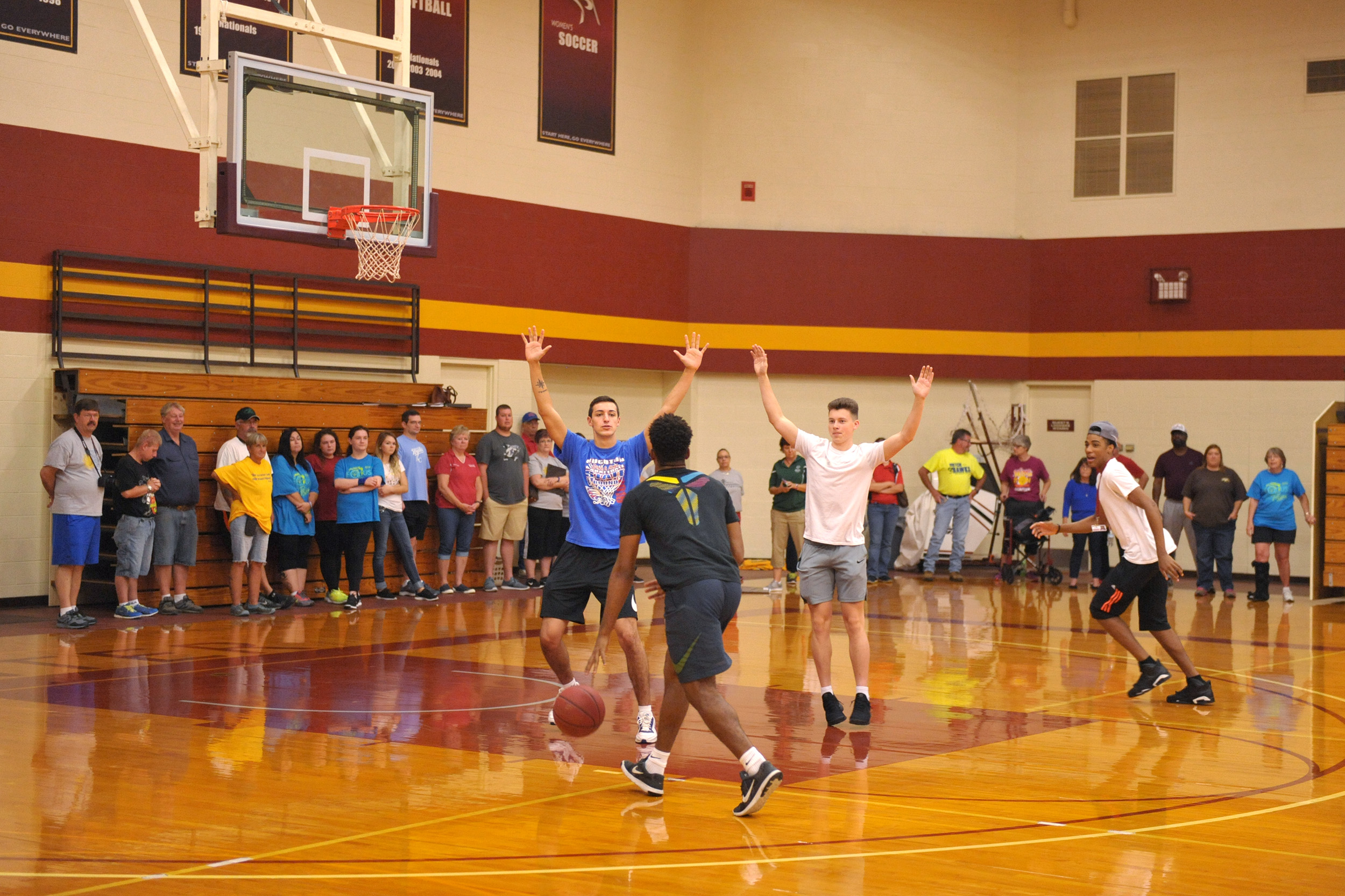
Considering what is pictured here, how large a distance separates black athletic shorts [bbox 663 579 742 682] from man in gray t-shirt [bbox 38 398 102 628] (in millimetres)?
8047

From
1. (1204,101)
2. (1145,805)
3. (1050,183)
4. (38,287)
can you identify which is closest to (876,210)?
(1050,183)

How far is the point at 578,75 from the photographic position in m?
18.7

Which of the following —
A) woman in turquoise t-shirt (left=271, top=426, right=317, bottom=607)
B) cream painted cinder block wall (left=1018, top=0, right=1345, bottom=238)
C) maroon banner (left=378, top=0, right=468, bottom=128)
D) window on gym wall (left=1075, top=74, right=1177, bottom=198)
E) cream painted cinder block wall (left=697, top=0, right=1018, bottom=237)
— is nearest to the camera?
woman in turquoise t-shirt (left=271, top=426, right=317, bottom=607)

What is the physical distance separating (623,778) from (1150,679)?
426 centimetres

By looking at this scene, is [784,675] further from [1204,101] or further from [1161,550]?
[1204,101]

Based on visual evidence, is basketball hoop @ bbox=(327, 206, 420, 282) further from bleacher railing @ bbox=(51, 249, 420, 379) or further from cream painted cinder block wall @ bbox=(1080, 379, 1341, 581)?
cream painted cinder block wall @ bbox=(1080, 379, 1341, 581)

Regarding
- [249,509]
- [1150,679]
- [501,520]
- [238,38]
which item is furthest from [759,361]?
[238,38]

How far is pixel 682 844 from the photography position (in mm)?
5535

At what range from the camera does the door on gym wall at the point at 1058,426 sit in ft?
68.0

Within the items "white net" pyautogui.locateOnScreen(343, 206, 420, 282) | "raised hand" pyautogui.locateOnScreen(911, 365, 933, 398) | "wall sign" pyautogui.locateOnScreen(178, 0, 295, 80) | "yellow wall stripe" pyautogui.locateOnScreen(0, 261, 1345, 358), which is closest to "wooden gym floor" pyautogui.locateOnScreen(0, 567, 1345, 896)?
"raised hand" pyautogui.locateOnScreen(911, 365, 933, 398)

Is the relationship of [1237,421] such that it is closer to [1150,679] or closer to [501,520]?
[501,520]

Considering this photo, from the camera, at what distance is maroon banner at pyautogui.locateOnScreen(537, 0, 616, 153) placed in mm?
18328

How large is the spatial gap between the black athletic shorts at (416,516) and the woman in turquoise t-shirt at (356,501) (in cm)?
80

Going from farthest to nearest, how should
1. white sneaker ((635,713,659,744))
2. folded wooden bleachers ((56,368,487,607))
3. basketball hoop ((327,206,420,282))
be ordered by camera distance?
folded wooden bleachers ((56,368,487,607)) < basketball hoop ((327,206,420,282)) < white sneaker ((635,713,659,744))
